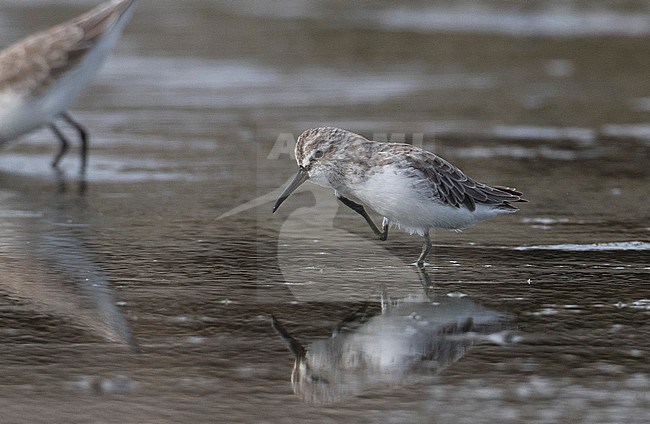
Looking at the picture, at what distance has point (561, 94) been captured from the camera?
39.3 feet

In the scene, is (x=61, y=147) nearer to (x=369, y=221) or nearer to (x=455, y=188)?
(x=369, y=221)

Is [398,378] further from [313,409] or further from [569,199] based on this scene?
[569,199]

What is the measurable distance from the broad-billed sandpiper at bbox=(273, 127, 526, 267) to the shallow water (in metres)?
0.29

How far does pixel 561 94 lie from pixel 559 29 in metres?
4.28

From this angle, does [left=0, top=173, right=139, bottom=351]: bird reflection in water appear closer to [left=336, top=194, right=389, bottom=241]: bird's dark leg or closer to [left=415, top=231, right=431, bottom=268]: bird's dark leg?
[left=336, top=194, right=389, bottom=241]: bird's dark leg

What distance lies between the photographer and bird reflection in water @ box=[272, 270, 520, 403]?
4.24 metres

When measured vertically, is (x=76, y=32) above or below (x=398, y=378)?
above

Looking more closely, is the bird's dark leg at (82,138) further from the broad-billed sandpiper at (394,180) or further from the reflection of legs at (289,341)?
the reflection of legs at (289,341)

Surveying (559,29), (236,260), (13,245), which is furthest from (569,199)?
(559,29)

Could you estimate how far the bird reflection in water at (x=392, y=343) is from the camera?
13.9 ft

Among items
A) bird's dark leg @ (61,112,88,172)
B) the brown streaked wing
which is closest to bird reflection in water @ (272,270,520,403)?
the brown streaked wing

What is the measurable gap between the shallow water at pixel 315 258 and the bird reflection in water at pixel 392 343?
2cm

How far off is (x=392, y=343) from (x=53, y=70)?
489cm

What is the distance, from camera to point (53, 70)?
8680 millimetres
